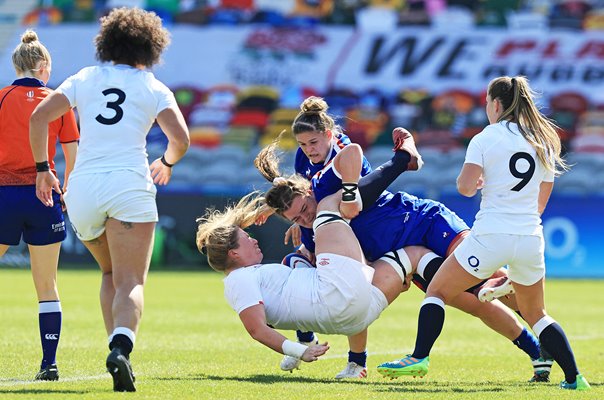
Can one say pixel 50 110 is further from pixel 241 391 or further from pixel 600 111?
pixel 600 111

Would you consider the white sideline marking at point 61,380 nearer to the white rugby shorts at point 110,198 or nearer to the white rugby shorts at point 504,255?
the white rugby shorts at point 110,198

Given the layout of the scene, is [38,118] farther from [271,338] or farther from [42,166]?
[271,338]

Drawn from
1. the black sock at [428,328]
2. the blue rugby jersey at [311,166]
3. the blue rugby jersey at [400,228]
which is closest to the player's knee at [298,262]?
the blue rugby jersey at [311,166]

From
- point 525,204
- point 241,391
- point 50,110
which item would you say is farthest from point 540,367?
point 50,110

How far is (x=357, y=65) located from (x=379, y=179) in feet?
71.5

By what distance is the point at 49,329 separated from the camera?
7059mm

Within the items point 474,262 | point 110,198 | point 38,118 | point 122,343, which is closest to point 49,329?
point 122,343

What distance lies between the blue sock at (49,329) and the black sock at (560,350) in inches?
125

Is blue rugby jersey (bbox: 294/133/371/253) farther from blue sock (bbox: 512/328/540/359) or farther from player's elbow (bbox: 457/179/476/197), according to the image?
blue sock (bbox: 512/328/540/359)

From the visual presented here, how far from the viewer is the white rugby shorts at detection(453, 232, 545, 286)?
261 inches

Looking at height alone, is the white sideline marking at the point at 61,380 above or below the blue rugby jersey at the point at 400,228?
below

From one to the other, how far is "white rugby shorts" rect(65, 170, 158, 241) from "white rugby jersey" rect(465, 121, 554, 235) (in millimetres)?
2049

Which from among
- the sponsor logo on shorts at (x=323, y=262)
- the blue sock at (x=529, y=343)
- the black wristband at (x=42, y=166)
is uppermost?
the black wristband at (x=42, y=166)

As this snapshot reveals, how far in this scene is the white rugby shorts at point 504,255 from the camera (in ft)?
21.8
